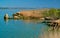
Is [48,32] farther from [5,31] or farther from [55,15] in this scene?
[55,15]

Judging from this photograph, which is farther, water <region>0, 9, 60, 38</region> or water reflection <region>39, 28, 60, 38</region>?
water <region>0, 9, 60, 38</region>

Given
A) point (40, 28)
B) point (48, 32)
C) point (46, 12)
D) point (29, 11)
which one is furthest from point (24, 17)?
point (48, 32)

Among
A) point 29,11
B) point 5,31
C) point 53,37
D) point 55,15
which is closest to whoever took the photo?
point 53,37

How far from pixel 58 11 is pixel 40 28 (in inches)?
102

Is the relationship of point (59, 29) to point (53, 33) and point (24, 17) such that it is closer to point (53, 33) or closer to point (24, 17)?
point (53, 33)

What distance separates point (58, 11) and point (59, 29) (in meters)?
2.58

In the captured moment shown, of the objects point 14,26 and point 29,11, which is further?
point 29,11

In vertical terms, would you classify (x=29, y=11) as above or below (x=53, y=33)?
above

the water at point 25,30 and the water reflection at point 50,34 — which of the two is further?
the water at point 25,30

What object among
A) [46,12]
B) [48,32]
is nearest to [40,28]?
[48,32]

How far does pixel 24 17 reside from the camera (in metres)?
12.1

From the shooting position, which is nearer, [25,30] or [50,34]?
[50,34]

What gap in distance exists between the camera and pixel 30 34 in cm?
847

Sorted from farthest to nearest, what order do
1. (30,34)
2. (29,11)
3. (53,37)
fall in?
(29,11) < (30,34) < (53,37)
